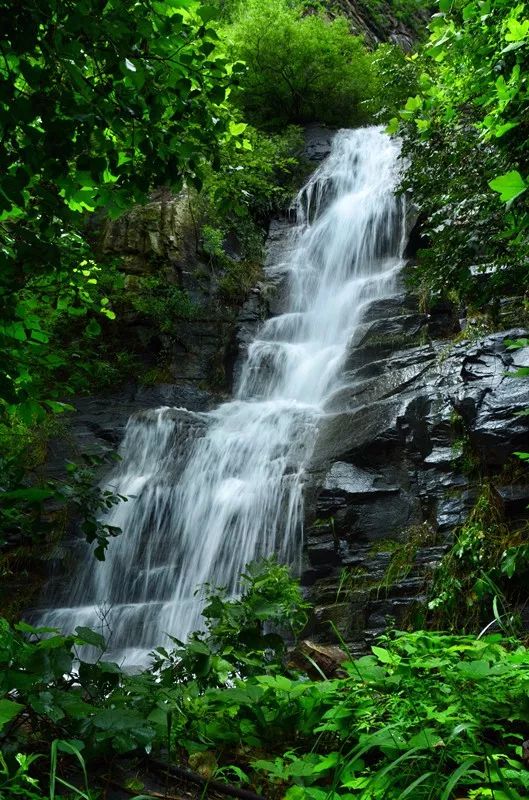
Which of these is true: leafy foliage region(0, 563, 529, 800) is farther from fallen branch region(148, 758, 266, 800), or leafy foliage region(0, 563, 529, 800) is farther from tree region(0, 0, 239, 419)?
tree region(0, 0, 239, 419)

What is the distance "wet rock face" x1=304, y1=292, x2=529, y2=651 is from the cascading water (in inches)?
23.2

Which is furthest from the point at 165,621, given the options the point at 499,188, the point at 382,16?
A: the point at 382,16

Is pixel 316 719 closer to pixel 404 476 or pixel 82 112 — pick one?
pixel 82 112

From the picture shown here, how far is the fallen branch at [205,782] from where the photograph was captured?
1997 millimetres

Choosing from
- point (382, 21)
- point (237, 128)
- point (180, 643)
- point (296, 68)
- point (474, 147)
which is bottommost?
point (180, 643)

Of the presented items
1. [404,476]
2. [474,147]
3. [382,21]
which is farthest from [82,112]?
[382,21]

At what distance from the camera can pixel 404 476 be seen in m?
7.22

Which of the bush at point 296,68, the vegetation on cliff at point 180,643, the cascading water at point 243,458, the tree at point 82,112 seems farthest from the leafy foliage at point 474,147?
the bush at point 296,68

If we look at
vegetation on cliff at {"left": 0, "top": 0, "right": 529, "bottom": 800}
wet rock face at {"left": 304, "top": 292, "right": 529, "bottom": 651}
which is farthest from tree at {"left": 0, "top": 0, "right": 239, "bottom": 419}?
wet rock face at {"left": 304, "top": 292, "right": 529, "bottom": 651}

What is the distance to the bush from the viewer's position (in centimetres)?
1784

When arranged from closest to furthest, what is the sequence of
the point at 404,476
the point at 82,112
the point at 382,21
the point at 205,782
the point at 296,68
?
the point at 205,782, the point at 82,112, the point at 404,476, the point at 296,68, the point at 382,21

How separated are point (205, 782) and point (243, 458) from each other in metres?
7.28

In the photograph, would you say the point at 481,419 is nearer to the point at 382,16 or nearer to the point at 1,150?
the point at 1,150

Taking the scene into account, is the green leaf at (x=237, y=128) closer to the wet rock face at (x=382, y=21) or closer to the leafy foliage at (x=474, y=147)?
the leafy foliage at (x=474, y=147)
